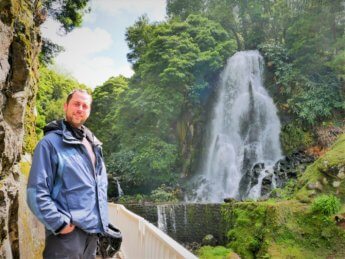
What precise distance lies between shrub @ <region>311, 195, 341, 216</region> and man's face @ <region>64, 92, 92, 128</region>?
6.71m

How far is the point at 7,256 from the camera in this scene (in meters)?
2.94

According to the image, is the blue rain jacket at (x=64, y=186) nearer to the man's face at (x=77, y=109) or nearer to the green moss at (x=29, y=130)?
the man's face at (x=77, y=109)

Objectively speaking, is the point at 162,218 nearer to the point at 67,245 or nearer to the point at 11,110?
the point at 11,110

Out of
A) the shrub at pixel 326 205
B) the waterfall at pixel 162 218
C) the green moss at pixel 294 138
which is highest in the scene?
the green moss at pixel 294 138

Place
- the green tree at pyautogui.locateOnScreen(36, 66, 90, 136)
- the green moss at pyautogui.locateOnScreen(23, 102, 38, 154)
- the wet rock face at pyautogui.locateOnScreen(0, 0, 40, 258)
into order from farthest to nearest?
the green tree at pyautogui.locateOnScreen(36, 66, 90, 136), the green moss at pyautogui.locateOnScreen(23, 102, 38, 154), the wet rock face at pyautogui.locateOnScreen(0, 0, 40, 258)

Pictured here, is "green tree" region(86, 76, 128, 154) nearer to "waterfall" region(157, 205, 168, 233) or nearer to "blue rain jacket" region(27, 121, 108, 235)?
"waterfall" region(157, 205, 168, 233)

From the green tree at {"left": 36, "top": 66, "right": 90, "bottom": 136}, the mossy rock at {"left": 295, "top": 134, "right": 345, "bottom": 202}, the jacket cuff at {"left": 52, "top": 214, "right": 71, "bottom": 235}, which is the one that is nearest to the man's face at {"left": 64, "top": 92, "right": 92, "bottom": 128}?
the jacket cuff at {"left": 52, "top": 214, "right": 71, "bottom": 235}

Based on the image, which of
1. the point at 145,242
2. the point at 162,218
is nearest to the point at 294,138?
the point at 162,218

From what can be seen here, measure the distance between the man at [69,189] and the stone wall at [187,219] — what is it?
1079 cm

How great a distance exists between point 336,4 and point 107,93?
1913 cm

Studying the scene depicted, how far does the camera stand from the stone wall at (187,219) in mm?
13168

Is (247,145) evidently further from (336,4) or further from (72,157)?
(72,157)

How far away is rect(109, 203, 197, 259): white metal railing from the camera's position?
108 inches

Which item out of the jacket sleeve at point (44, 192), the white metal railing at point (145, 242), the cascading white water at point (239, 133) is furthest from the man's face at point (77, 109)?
the cascading white water at point (239, 133)
